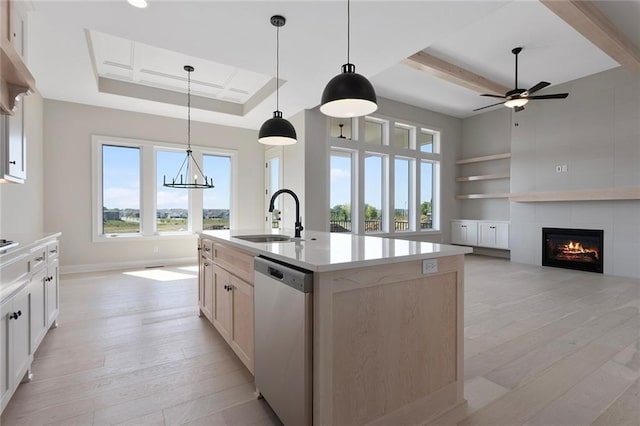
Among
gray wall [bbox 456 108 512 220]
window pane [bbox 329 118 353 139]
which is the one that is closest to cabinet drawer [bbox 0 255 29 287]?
window pane [bbox 329 118 353 139]

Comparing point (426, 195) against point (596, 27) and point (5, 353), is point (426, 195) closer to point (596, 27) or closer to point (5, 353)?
point (596, 27)

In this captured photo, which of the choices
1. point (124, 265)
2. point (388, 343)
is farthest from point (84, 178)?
point (388, 343)

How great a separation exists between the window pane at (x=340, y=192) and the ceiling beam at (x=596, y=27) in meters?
3.82

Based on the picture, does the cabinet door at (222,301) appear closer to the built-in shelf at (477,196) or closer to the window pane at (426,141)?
the window pane at (426,141)

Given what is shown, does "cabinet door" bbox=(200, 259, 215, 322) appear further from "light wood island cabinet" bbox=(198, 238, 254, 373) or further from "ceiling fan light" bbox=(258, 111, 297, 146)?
"ceiling fan light" bbox=(258, 111, 297, 146)

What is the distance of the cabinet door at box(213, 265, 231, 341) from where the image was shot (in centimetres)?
232

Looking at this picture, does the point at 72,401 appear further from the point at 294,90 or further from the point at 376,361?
the point at 294,90

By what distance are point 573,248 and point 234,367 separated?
6.35 meters

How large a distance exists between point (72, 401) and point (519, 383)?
2.76 metres

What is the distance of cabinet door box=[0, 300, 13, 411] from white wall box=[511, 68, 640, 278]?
24.5ft

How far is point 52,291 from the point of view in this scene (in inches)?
107

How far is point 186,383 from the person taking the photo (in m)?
2.01

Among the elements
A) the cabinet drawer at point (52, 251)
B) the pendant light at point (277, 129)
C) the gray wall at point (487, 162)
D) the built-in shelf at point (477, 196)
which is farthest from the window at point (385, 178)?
the cabinet drawer at point (52, 251)

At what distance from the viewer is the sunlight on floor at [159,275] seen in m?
4.89
